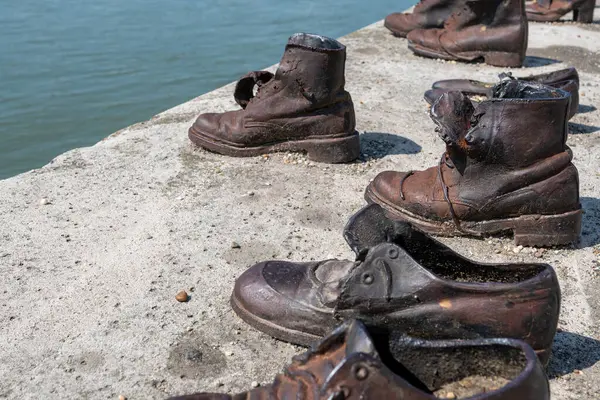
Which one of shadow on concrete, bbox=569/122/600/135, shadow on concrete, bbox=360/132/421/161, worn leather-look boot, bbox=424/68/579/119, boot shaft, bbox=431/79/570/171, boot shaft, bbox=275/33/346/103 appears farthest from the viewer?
shadow on concrete, bbox=569/122/600/135

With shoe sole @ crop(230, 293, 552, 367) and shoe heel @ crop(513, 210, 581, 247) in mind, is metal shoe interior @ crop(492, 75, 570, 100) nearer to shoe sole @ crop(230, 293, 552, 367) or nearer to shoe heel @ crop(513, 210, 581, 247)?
shoe heel @ crop(513, 210, 581, 247)

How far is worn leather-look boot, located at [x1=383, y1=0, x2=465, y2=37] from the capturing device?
6957mm

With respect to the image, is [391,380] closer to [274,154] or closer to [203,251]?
[203,251]

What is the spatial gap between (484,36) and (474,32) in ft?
0.38

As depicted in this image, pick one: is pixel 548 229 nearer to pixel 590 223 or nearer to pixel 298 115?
pixel 590 223

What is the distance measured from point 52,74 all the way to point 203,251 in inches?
223

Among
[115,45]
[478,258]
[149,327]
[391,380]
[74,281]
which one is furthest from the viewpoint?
[115,45]

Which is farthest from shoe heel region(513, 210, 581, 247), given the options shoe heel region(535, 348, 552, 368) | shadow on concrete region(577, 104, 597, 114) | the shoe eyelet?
shadow on concrete region(577, 104, 597, 114)

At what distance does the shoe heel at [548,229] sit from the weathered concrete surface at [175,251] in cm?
6

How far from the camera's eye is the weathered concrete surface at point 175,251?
7.78ft

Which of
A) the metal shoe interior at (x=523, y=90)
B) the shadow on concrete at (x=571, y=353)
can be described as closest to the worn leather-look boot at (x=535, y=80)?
the metal shoe interior at (x=523, y=90)

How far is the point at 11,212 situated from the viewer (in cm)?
348

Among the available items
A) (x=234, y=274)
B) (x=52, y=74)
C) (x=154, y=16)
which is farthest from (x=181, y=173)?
(x=154, y=16)

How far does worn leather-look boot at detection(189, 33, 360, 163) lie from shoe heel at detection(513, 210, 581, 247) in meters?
1.26
